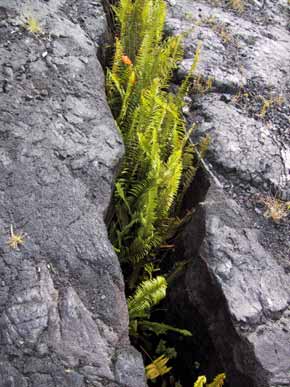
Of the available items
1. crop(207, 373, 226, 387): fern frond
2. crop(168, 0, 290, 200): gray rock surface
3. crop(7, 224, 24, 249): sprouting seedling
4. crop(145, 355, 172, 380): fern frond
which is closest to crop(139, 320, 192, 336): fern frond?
crop(145, 355, 172, 380): fern frond

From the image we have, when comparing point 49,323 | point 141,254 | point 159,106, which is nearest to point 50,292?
point 49,323

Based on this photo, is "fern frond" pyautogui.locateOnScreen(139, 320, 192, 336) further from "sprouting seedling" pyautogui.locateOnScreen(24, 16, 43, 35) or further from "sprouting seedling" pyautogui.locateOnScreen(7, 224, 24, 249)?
"sprouting seedling" pyautogui.locateOnScreen(24, 16, 43, 35)

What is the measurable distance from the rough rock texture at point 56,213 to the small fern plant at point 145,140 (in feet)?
0.77

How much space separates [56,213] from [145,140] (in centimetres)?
84

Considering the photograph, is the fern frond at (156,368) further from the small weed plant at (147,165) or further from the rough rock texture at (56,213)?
the rough rock texture at (56,213)

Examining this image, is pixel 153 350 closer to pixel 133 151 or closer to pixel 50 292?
pixel 50 292

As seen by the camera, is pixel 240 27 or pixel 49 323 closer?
pixel 49 323

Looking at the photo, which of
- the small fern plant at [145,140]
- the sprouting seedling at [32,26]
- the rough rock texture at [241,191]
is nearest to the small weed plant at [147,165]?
the small fern plant at [145,140]

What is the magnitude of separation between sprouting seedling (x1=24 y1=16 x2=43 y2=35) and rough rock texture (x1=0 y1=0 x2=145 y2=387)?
4 cm

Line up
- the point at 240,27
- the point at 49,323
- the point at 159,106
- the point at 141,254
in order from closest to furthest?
1. the point at 49,323
2. the point at 141,254
3. the point at 159,106
4. the point at 240,27

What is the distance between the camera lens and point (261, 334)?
2.72 meters

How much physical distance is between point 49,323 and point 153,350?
45.4 inches

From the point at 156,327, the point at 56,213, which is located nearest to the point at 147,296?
the point at 156,327

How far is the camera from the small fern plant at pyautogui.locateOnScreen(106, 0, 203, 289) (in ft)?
9.97
